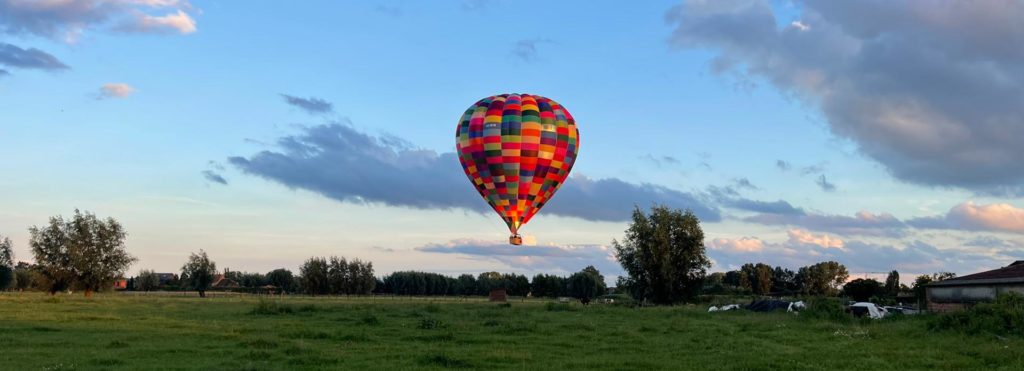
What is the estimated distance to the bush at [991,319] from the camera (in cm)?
2955

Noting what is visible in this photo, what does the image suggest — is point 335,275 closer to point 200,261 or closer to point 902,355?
point 200,261

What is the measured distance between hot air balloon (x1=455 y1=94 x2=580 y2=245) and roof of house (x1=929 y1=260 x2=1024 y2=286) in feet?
72.6

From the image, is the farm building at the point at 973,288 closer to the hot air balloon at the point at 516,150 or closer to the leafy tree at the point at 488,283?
the hot air balloon at the point at 516,150

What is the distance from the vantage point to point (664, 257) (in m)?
76.1

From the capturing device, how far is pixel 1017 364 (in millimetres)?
22172

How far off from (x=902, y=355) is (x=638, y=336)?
10.5 m

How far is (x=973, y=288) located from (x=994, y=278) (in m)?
1.53

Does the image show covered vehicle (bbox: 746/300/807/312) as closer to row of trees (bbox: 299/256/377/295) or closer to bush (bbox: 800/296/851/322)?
bush (bbox: 800/296/851/322)

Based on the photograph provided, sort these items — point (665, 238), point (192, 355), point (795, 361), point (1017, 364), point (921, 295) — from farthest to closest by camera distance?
point (665, 238), point (921, 295), point (192, 355), point (795, 361), point (1017, 364)

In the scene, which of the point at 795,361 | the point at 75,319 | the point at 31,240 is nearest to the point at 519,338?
the point at 795,361

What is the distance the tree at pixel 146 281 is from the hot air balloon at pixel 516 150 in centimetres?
13339

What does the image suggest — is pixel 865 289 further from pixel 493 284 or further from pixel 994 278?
pixel 493 284

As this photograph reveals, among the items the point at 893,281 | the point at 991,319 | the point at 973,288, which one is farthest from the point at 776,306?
the point at 893,281

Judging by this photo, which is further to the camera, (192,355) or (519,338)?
(519,338)
